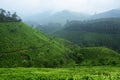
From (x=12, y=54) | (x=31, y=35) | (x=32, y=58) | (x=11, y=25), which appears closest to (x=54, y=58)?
(x=32, y=58)

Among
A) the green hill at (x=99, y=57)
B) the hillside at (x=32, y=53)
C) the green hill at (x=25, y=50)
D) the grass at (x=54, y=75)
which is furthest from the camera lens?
the green hill at (x=99, y=57)

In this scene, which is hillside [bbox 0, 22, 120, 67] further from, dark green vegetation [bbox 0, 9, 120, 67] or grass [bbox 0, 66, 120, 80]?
grass [bbox 0, 66, 120, 80]

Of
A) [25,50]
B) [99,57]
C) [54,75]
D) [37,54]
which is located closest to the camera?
[54,75]

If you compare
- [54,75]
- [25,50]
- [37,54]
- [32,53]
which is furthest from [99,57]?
[54,75]

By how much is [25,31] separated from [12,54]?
39.7m

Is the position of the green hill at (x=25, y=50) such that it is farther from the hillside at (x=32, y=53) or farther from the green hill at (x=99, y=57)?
the green hill at (x=99, y=57)

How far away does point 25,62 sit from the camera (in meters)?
123

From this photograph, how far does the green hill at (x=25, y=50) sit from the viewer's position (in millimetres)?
125438

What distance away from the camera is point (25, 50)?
453ft

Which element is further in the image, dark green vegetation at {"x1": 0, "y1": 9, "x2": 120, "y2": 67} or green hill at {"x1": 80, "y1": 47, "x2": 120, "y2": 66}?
green hill at {"x1": 80, "y1": 47, "x2": 120, "y2": 66}

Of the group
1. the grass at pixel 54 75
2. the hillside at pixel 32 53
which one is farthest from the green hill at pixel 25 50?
the grass at pixel 54 75

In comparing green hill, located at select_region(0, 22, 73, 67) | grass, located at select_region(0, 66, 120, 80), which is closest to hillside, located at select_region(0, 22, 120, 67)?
green hill, located at select_region(0, 22, 73, 67)

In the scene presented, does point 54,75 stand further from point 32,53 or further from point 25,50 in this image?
point 25,50

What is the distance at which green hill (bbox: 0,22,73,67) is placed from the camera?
12544 cm
